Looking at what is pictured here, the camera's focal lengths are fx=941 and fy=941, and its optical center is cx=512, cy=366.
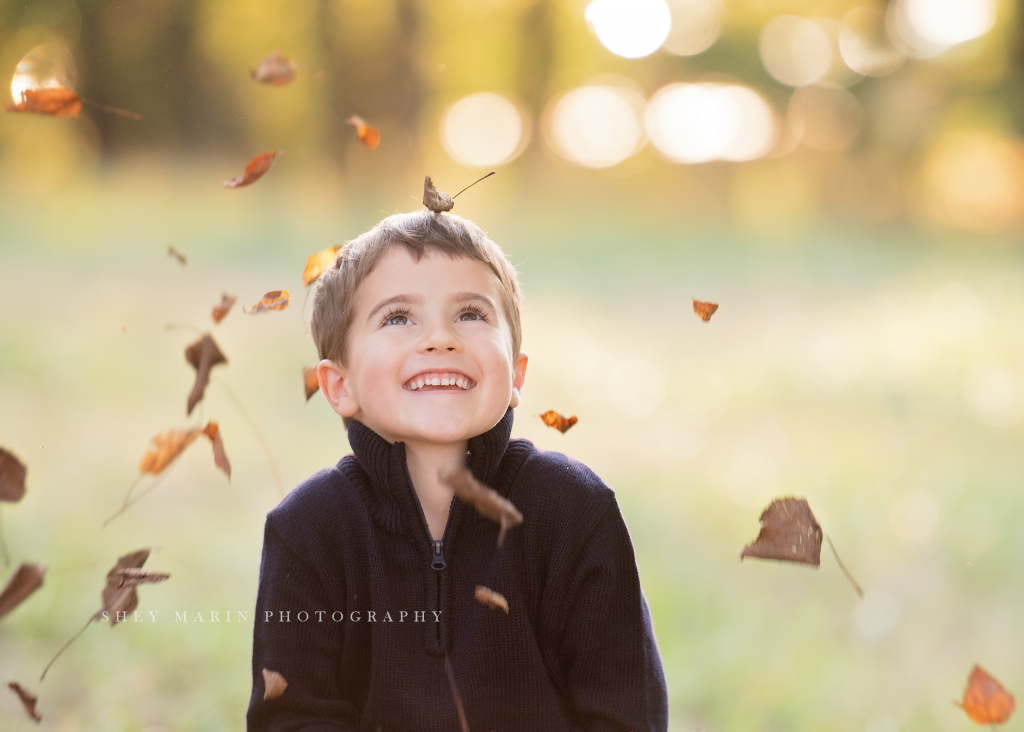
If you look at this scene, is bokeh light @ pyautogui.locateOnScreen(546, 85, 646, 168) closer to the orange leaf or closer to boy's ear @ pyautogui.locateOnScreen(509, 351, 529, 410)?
the orange leaf

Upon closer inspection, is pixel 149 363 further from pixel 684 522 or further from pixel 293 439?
pixel 684 522

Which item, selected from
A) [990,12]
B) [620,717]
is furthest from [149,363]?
[990,12]

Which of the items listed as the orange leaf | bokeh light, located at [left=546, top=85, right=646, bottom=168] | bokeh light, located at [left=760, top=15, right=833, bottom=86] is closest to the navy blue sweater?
the orange leaf

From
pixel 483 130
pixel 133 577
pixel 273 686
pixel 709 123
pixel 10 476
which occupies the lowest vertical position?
pixel 273 686

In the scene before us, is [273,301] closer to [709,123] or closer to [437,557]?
[437,557]

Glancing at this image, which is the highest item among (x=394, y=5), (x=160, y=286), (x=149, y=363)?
(x=394, y=5)

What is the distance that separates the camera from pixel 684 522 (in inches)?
153

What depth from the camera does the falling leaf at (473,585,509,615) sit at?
158 centimetres

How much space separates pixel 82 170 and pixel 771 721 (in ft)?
35.9

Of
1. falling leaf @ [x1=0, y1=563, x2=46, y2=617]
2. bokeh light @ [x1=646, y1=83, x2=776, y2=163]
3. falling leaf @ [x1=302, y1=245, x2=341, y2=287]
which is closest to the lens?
falling leaf @ [x1=0, y1=563, x2=46, y2=617]

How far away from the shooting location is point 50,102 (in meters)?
2.08

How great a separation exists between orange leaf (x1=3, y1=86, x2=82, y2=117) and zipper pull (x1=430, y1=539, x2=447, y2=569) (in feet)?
4.10

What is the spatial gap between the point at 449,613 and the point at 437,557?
10 centimetres

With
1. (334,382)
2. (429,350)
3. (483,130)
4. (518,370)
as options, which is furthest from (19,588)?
(483,130)
